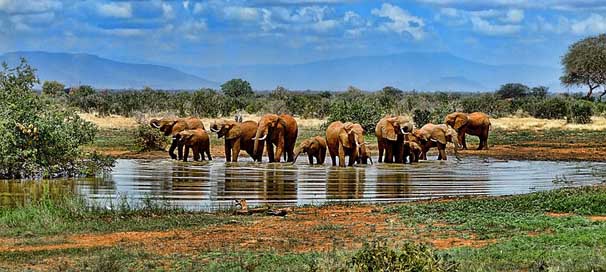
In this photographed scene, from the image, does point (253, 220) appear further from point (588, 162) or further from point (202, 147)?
point (588, 162)

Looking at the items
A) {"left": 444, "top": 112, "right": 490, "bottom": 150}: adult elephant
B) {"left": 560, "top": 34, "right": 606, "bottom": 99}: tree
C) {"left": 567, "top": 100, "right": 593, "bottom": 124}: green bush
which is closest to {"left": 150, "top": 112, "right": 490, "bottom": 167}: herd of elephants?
{"left": 444, "top": 112, "right": 490, "bottom": 150}: adult elephant

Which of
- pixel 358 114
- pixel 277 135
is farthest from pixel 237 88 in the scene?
pixel 277 135

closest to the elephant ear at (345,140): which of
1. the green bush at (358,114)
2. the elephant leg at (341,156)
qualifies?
the elephant leg at (341,156)

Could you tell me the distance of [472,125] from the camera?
38.2m

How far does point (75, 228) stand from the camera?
51.3 feet

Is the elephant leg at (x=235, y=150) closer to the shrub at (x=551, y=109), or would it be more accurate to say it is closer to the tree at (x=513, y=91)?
the shrub at (x=551, y=109)

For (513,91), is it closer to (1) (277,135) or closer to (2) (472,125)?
(2) (472,125)

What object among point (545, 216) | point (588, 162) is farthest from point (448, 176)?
point (545, 216)

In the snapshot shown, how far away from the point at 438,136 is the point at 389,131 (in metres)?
2.51

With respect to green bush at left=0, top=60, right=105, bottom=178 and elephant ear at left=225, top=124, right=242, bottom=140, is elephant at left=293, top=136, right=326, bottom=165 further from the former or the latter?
green bush at left=0, top=60, right=105, bottom=178

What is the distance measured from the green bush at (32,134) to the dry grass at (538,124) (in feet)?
96.1

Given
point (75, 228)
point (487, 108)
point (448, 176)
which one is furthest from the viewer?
point (487, 108)

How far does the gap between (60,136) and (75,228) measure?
9.70 m

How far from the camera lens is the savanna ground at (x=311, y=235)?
12156mm
